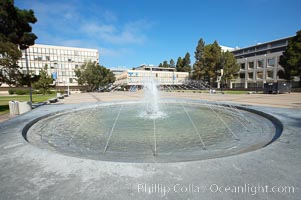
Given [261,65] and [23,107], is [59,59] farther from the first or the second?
[261,65]

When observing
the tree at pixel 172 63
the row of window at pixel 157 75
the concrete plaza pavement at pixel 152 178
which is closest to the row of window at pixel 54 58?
the row of window at pixel 157 75

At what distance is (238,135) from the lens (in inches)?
225

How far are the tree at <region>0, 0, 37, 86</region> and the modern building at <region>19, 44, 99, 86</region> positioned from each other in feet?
212

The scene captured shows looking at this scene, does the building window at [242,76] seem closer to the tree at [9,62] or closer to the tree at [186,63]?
the tree at [186,63]

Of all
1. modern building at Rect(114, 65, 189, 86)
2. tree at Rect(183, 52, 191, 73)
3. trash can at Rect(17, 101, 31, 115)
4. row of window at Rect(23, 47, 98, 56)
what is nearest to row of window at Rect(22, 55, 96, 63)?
row of window at Rect(23, 47, 98, 56)

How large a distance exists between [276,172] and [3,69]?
16606mm

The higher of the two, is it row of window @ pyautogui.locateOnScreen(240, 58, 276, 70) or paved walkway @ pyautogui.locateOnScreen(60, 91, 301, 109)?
row of window @ pyautogui.locateOnScreen(240, 58, 276, 70)

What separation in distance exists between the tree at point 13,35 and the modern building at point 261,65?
2426 inches

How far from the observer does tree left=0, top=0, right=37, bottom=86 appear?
1130cm

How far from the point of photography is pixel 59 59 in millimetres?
79312

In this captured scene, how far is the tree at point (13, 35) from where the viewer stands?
1130 cm

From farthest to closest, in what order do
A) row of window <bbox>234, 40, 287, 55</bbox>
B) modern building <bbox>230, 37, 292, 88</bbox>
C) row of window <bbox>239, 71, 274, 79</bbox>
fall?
row of window <bbox>234, 40, 287, 55</bbox>
row of window <bbox>239, 71, 274, 79</bbox>
modern building <bbox>230, 37, 292, 88</bbox>

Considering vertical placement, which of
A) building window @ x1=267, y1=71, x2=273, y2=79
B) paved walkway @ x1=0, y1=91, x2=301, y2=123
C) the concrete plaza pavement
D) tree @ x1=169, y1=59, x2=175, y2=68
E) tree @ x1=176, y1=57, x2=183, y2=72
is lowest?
the concrete plaza pavement

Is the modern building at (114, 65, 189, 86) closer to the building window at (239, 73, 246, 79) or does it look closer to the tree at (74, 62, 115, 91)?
the tree at (74, 62, 115, 91)
